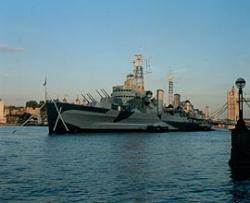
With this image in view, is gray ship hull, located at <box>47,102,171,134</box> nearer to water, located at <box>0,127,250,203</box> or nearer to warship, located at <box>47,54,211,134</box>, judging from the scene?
warship, located at <box>47,54,211,134</box>

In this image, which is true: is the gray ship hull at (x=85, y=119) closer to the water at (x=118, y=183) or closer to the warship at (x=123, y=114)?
the warship at (x=123, y=114)

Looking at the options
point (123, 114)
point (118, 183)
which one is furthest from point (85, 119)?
point (118, 183)

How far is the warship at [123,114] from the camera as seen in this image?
126500mm

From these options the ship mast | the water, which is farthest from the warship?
the water

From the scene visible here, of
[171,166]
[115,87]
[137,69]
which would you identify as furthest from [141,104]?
[171,166]

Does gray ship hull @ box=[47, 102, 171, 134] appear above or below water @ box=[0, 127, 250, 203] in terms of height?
above

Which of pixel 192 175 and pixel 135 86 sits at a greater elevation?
pixel 135 86

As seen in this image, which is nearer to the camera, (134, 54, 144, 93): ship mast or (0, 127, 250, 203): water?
(0, 127, 250, 203): water

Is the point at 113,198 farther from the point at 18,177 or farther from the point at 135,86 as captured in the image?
the point at 135,86

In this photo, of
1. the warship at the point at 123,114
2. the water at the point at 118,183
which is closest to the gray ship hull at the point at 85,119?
the warship at the point at 123,114

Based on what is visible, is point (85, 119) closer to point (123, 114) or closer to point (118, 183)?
point (123, 114)

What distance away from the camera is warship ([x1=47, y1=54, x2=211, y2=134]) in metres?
126

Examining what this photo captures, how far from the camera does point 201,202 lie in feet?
78.3

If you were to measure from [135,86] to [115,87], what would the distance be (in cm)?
1009
